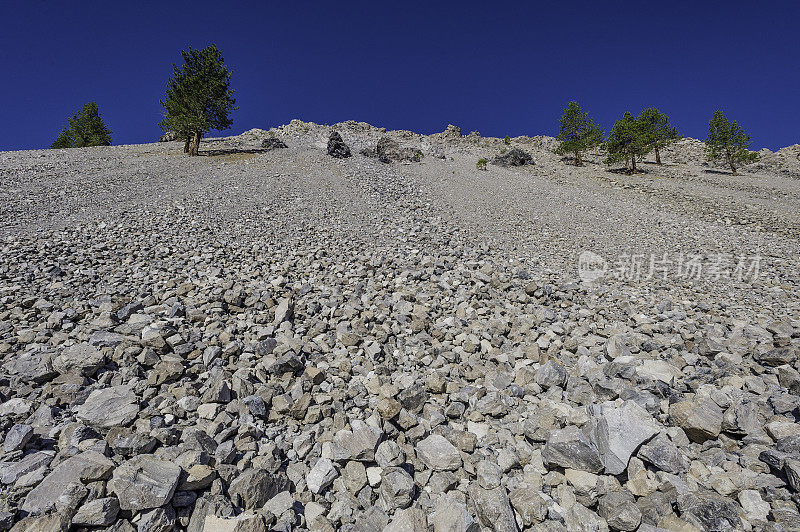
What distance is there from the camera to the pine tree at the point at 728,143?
3881 cm

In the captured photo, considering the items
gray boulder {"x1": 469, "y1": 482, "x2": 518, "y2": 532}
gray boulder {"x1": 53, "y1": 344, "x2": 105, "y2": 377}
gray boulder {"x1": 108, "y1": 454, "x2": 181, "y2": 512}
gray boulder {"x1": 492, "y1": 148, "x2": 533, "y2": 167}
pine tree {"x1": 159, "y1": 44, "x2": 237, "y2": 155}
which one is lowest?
gray boulder {"x1": 469, "y1": 482, "x2": 518, "y2": 532}

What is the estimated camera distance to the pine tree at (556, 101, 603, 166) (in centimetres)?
4092

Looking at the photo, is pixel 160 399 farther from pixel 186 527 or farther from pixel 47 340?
pixel 47 340

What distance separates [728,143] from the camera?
39625 millimetres

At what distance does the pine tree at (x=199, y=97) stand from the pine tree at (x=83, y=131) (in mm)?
25439

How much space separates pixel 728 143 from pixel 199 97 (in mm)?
63858

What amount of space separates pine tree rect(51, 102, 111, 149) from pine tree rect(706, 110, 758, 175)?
3470 inches

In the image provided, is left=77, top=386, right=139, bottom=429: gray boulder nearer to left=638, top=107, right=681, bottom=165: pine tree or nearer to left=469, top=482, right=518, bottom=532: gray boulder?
left=469, top=482, right=518, bottom=532: gray boulder

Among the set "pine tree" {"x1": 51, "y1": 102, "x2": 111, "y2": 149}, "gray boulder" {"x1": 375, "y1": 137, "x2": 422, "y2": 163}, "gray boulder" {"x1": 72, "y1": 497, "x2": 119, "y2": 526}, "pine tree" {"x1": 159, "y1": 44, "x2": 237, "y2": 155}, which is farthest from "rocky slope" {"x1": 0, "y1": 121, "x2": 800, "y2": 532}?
"pine tree" {"x1": 51, "y1": 102, "x2": 111, "y2": 149}

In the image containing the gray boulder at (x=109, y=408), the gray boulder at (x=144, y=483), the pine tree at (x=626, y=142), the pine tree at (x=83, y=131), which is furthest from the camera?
the pine tree at (x=83, y=131)

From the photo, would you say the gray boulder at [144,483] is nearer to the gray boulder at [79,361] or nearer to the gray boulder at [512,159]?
the gray boulder at [79,361]

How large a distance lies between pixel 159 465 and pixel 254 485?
1013mm

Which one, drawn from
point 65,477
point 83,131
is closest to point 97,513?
point 65,477

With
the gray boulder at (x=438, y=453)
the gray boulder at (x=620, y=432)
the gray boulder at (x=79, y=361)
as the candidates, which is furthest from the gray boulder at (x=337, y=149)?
the gray boulder at (x=620, y=432)
